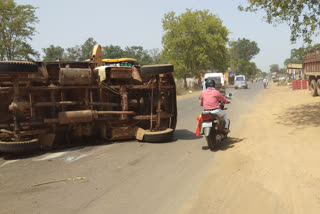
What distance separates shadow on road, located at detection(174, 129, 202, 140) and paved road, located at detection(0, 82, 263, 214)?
1.01 meters

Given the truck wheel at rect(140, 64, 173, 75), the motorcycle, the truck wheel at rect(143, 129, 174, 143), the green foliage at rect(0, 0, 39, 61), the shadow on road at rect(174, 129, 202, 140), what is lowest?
the shadow on road at rect(174, 129, 202, 140)

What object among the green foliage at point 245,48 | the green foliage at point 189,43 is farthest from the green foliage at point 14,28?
the green foliage at point 245,48

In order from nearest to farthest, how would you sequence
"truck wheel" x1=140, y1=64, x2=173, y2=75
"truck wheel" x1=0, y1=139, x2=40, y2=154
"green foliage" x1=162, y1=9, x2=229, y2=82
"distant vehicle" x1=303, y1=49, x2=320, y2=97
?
"truck wheel" x1=0, y1=139, x2=40, y2=154 → "truck wheel" x1=140, y1=64, x2=173, y2=75 → "distant vehicle" x1=303, y1=49, x2=320, y2=97 → "green foliage" x1=162, y1=9, x2=229, y2=82

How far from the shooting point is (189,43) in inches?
2024

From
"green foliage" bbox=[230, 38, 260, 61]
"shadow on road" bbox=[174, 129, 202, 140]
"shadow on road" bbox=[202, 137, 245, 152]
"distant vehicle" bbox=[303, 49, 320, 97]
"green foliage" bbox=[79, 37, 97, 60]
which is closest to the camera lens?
"shadow on road" bbox=[202, 137, 245, 152]

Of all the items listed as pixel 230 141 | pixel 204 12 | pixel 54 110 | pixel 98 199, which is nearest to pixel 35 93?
pixel 54 110

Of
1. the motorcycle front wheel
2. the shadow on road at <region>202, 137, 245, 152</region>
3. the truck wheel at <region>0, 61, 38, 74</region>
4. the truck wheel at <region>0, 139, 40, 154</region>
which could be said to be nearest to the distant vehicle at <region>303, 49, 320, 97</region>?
the shadow on road at <region>202, 137, 245, 152</region>

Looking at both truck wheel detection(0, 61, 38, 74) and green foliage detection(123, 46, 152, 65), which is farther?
green foliage detection(123, 46, 152, 65)

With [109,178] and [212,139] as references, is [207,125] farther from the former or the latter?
[109,178]

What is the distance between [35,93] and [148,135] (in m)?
2.92

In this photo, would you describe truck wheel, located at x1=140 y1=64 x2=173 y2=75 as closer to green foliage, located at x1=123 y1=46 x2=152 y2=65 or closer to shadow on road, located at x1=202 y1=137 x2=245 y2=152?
shadow on road, located at x1=202 y1=137 x2=245 y2=152

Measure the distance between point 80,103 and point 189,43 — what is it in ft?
149

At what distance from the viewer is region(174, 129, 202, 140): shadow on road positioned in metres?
9.04

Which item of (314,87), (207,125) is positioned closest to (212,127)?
(207,125)
